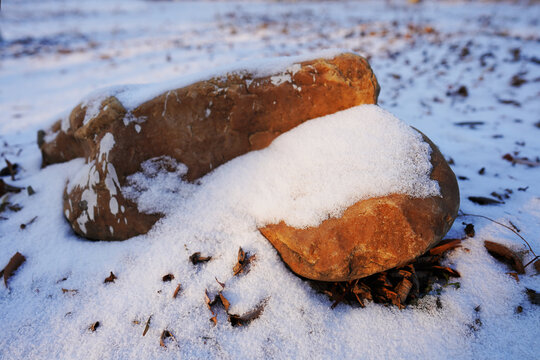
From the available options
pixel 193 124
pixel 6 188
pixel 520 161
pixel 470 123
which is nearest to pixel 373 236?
pixel 193 124

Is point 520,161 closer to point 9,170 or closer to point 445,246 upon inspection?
point 445,246

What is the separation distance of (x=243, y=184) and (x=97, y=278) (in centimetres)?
116

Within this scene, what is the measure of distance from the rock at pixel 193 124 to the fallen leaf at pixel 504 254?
1.33 m

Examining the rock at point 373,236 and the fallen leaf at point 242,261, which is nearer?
the rock at point 373,236

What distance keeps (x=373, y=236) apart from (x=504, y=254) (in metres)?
0.92

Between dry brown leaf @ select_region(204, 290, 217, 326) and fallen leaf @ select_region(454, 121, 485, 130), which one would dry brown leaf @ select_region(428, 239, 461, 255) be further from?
fallen leaf @ select_region(454, 121, 485, 130)

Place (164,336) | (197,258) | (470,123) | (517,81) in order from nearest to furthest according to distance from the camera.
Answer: (164,336), (197,258), (470,123), (517,81)

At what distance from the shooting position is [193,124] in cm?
215

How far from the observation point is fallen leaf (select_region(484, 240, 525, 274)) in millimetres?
1640

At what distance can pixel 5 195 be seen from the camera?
245 cm

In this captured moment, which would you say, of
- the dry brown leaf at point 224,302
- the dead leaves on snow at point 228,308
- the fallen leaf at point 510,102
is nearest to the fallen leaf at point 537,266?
the dead leaves on snow at point 228,308

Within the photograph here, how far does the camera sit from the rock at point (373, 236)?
151cm

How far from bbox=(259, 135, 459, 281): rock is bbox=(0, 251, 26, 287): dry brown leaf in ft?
6.29

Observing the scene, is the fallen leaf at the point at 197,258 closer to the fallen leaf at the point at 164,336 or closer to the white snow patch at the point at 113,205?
the fallen leaf at the point at 164,336
